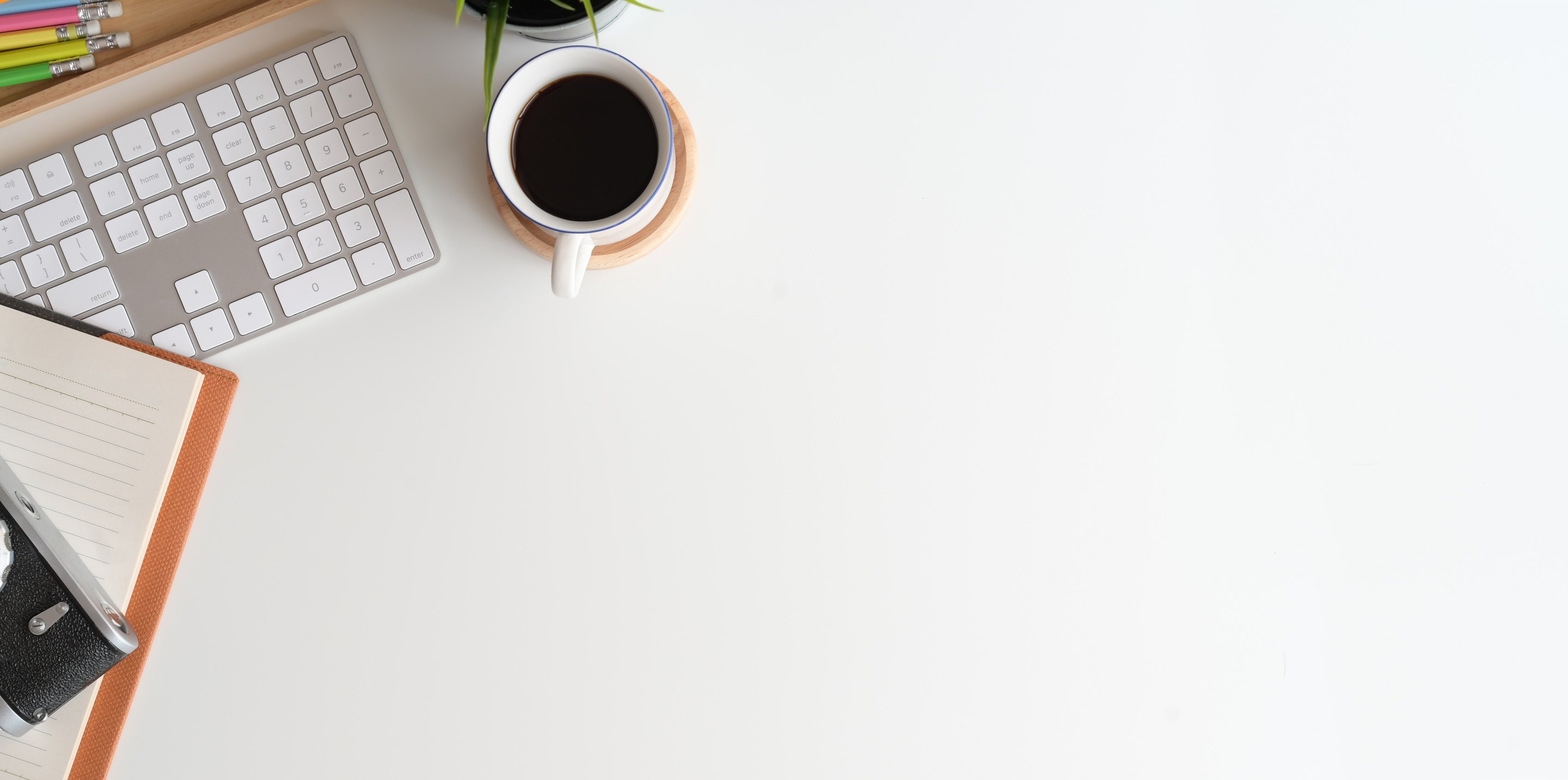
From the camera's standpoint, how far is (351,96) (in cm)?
66

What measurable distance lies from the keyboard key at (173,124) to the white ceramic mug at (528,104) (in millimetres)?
251

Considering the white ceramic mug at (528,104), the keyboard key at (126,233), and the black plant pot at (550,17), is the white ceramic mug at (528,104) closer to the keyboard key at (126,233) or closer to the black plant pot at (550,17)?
the black plant pot at (550,17)

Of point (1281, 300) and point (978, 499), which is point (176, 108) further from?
point (1281, 300)

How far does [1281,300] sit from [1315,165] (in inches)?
4.4

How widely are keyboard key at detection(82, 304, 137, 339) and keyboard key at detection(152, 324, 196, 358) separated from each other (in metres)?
0.02

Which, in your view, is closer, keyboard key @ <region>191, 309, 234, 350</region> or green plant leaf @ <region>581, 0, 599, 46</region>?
green plant leaf @ <region>581, 0, 599, 46</region>

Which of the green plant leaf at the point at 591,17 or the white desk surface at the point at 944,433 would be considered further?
the white desk surface at the point at 944,433

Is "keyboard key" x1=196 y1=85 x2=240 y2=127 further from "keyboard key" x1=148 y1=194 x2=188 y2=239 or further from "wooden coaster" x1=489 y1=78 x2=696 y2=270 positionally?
"wooden coaster" x1=489 y1=78 x2=696 y2=270

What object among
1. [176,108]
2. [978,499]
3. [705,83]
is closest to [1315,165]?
[978,499]

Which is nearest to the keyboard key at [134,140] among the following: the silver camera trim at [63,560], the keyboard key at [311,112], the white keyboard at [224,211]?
the white keyboard at [224,211]

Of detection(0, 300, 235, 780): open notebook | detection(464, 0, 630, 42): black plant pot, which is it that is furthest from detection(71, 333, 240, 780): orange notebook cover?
detection(464, 0, 630, 42): black plant pot

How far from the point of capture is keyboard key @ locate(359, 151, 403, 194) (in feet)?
2.14

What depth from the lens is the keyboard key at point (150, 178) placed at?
2.11 feet

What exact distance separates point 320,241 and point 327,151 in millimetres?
65
